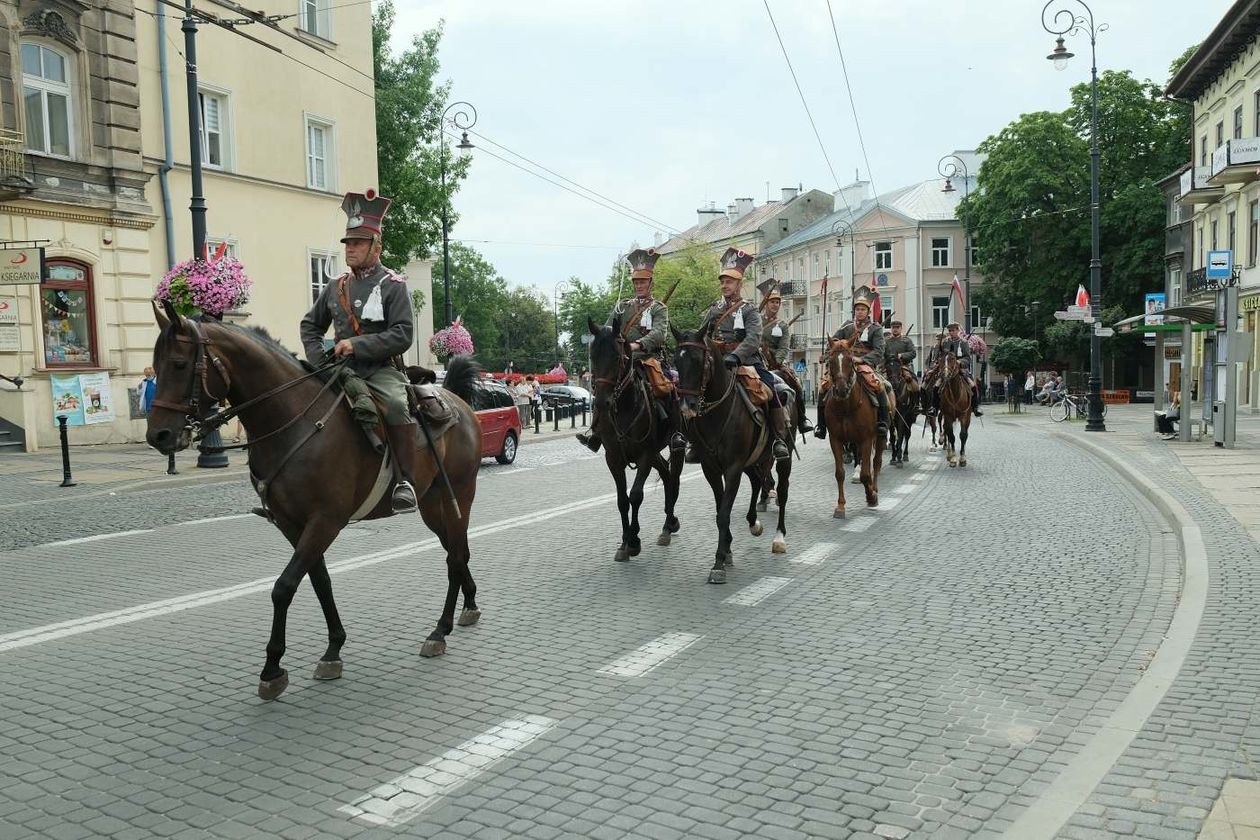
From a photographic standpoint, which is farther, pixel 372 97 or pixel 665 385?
pixel 372 97

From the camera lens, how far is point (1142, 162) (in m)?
54.8

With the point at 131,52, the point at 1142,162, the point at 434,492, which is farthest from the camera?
the point at 1142,162

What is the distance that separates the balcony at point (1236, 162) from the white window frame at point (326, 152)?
2840 cm

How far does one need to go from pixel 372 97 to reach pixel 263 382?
27511mm

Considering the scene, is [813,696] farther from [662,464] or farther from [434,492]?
[662,464]

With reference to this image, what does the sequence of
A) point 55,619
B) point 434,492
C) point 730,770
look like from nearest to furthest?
point 730,770 → point 434,492 → point 55,619

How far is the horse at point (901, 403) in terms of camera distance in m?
17.4

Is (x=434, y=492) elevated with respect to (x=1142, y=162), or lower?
lower

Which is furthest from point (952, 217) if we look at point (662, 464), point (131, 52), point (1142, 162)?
point (662, 464)

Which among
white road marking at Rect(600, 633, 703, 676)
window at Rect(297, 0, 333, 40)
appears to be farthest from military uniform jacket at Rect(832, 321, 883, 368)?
window at Rect(297, 0, 333, 40)

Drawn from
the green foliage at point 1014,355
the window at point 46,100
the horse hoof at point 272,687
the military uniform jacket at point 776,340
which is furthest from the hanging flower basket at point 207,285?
the green foliage at point 1014,355

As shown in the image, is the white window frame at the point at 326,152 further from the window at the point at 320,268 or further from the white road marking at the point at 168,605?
the white road marking at the point at 168,605

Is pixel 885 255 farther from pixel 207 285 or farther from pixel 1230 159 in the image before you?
pixel 207 285

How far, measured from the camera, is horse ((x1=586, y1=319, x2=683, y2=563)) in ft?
30.4
